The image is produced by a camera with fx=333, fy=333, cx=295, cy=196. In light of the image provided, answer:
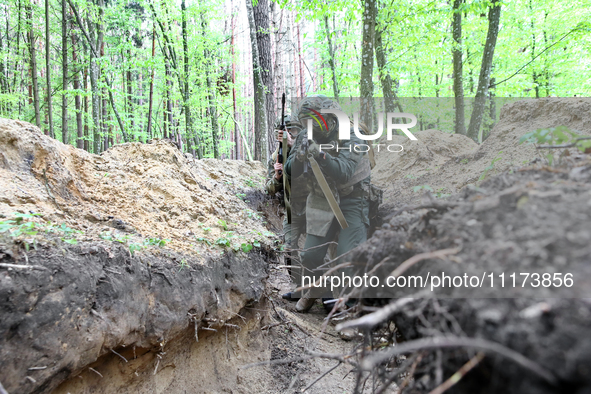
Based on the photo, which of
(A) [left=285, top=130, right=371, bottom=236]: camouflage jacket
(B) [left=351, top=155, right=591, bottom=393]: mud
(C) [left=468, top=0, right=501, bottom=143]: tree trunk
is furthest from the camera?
(C) [left=468, top=0, right=501, bottom=143]: tree trunk

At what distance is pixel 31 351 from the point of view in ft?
5.32

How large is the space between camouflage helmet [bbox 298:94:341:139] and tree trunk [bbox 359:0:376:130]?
164 cm

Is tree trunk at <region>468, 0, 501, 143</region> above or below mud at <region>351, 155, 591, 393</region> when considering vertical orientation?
above

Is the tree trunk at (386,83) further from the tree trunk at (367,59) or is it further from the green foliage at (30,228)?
the green foliage at (30,228)

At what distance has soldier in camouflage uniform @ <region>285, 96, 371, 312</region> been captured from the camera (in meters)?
4.22

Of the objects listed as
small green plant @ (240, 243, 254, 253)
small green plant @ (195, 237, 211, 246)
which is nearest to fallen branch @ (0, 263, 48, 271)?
small green plant @ (195, 237, 211, 246)

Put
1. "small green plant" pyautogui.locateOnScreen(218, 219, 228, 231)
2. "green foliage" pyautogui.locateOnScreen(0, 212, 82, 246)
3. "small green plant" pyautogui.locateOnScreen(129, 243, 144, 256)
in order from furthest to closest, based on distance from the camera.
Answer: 1. "small green plant" pyautogui.locateOnScreen(218, 219, 228, 231)
2. "small green plant" pyautogui.locateOnScreen(129, 243, 144, 256)
3. "green foliage" pyautogui.locateOnScreen(0, 212, 82, 246)

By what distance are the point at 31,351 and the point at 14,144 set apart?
167 centimetres

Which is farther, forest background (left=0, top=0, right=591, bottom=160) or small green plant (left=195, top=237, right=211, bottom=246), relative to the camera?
forest background (left=0, top=0, right=591, bottom=160)

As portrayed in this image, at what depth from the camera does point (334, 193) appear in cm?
425

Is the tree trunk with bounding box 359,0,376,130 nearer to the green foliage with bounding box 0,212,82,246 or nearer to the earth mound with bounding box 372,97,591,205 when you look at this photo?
the earth mound with bounding box 372,97,591,205

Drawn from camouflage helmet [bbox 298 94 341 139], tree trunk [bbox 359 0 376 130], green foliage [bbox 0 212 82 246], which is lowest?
green foliage [bbox 0 212 82 246]

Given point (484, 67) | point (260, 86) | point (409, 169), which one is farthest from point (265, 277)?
point (484, 67)

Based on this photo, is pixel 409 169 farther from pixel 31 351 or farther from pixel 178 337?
pixel 31 351
